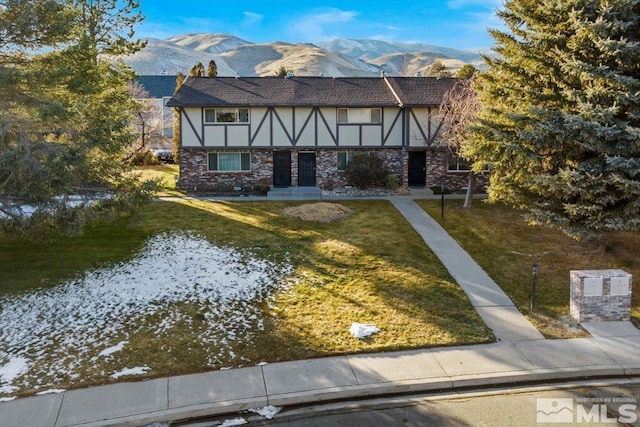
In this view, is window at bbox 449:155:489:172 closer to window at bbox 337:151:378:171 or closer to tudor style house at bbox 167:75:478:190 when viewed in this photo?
tudor style house at bbox 167:75:478:190

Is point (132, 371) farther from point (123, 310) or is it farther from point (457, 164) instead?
point (457, 164)

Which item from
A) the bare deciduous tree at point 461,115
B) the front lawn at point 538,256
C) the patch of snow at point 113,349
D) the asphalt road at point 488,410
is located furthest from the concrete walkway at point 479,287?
the patch of snow at point 113,349

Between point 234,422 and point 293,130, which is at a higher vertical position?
point 293,130

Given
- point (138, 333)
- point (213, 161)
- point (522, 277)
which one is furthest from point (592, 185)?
point (213, 161)

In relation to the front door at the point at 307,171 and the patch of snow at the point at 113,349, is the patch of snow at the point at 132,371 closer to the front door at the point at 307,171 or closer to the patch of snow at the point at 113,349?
the patch of snow at the point at 113,349

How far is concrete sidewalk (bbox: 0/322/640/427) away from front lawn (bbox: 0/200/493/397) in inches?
14.8

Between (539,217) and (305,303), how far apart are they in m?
6.81

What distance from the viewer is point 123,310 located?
10.7m

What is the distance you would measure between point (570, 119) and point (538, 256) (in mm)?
4214

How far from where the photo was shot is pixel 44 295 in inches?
449

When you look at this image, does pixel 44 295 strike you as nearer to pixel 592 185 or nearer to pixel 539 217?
pixel 539 217

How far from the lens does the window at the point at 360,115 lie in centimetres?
2538

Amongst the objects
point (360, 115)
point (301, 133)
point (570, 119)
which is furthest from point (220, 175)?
point (570, 119)

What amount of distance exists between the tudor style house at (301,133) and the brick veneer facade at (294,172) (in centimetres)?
5
